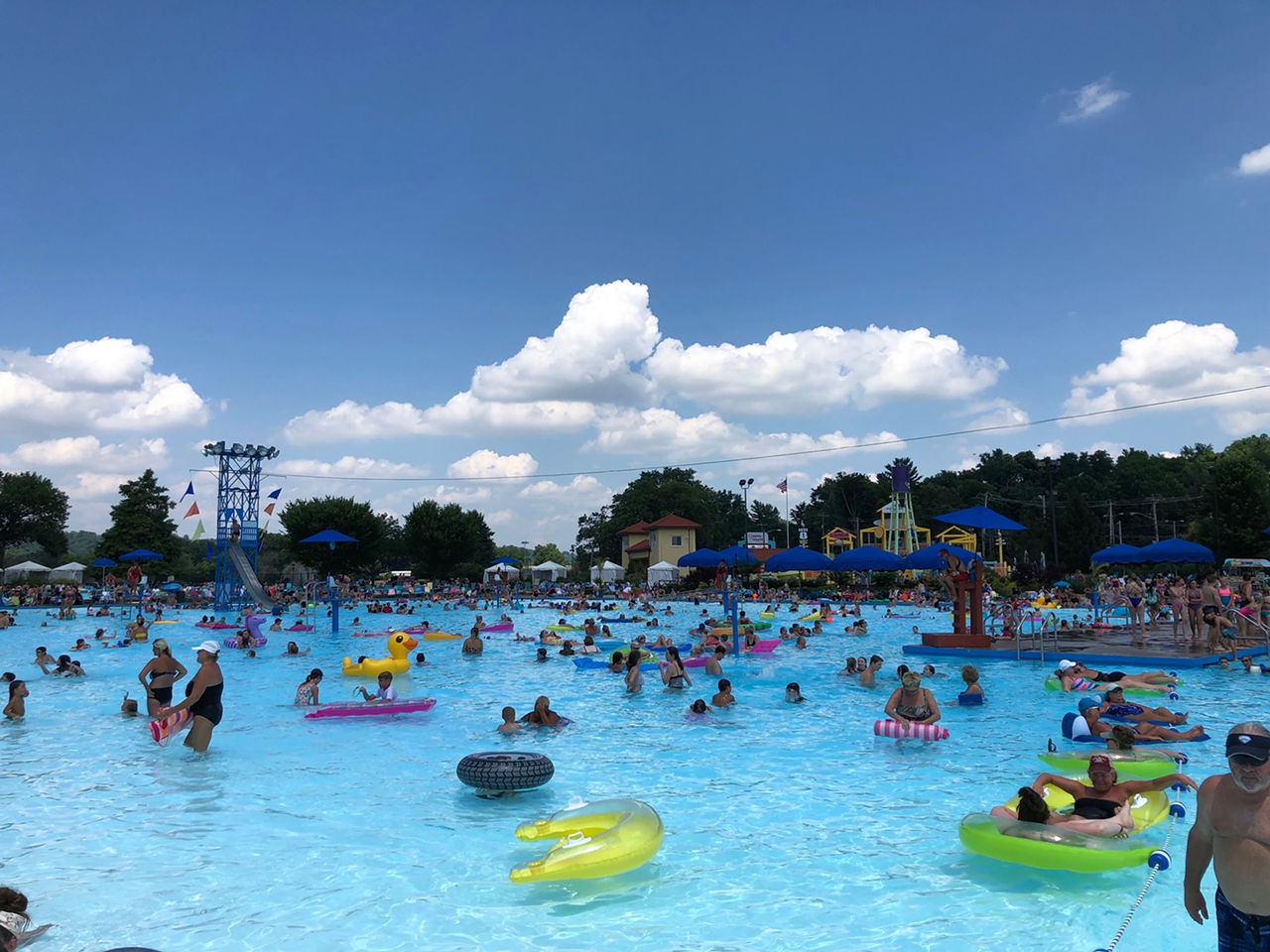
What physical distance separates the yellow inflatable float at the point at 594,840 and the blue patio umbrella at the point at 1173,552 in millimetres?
17476

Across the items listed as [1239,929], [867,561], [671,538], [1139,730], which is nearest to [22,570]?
[671,538]

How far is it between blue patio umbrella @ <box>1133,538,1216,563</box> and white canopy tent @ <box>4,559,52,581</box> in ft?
205

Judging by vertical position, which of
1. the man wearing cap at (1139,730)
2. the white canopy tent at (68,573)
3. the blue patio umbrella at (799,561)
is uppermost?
the blue patio umbrella at (799,561)

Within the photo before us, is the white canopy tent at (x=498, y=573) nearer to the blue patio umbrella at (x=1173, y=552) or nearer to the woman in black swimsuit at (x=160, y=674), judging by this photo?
the blue patio umbrella at (x=1173, y=552)

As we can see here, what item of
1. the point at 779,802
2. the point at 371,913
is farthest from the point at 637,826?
the point at 779,802

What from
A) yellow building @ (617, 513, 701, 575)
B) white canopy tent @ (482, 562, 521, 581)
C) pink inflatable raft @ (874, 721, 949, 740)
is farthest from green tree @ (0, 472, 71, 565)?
pink inflatable raft @ (874, 721, 949, 740)

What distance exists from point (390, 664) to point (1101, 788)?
14.4 m

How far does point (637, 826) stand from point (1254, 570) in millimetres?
40488

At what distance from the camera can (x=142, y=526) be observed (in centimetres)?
5512

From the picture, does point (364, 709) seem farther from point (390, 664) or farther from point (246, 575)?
point (246, 575)

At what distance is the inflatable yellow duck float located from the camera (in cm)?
1747

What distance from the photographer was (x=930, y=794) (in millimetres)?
8727

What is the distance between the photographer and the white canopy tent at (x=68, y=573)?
5656cm

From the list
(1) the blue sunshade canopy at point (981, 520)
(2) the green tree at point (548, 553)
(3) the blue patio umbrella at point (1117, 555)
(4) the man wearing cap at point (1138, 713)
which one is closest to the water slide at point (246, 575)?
(1) the blue sunshade canopy at point (981, 520)
